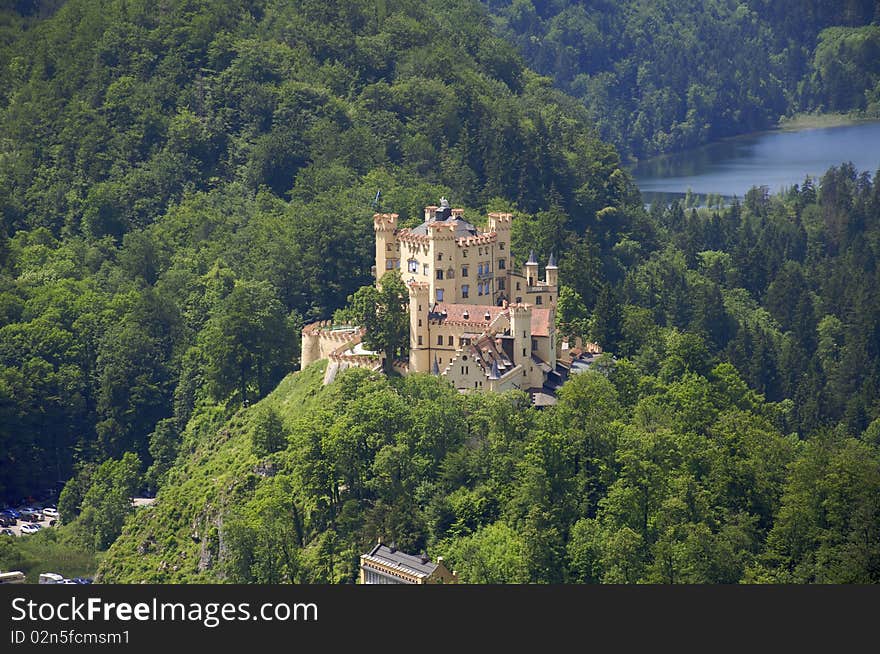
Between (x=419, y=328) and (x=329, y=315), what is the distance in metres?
26.1

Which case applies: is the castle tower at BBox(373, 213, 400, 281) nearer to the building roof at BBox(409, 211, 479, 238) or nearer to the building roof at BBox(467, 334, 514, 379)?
the building roof at BBox(409, 211, 479, 238)

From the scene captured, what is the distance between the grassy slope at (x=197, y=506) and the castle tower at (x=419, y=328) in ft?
25.4

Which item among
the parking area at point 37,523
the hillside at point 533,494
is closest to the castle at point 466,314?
the hillside at point 533,494

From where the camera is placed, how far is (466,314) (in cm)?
11688

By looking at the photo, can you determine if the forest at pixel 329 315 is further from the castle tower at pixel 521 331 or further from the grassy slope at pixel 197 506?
the castle tower at pixel 521 331

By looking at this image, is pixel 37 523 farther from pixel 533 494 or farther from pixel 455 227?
pixel 533 494

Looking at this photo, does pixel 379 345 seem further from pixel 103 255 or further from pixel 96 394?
pixel 103 255

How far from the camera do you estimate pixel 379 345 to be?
4646 inches

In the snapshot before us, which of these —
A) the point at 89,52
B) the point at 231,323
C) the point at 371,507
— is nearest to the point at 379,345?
the point at 371,507

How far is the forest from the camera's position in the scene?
109562mm

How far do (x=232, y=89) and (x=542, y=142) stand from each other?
78.0ft

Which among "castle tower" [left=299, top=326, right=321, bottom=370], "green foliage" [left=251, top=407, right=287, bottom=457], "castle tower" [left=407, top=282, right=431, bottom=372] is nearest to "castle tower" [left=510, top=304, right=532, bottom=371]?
"castle tower" [left=407, top=282, right=431, bottom=372]

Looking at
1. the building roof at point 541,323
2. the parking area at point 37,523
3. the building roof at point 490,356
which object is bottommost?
the parking area at point 37,523

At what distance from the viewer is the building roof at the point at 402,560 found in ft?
341
